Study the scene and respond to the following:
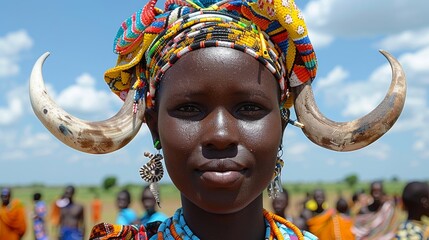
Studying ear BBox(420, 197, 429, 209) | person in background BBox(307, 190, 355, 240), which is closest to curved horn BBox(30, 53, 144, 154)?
ear BBox(420, 197, 429, 209)

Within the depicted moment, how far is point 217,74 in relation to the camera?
2.11 metres

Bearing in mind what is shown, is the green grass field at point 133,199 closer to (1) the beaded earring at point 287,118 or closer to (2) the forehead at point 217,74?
(1) the beaded earring at point 287,118

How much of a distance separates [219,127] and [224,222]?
0.43 meters

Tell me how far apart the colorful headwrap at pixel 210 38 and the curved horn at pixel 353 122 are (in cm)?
10

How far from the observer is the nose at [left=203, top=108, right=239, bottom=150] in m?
2.03

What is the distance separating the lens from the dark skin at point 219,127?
2.05m

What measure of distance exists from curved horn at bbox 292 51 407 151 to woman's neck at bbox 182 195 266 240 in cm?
35

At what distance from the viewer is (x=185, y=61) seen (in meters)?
2.18

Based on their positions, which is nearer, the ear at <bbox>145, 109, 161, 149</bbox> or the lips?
the lips

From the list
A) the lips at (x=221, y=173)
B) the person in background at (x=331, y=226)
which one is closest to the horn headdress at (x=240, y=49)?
the lips at (x=221, y=173)

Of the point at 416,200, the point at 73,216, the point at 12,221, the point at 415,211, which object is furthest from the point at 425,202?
the point at 12,221

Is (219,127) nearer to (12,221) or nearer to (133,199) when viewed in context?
(12,221)

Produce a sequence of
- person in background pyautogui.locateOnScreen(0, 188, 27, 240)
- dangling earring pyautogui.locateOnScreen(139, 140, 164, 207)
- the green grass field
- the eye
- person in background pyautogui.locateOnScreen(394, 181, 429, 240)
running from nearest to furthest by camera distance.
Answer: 1. the eye
2. dangling earring pyautogui.locateOnScreen(139, 140, 164, 207)
3. person in background pyautogui.locateOnScreen(394, 181, 429, 240)
4. person in background pyautogui.locateOnScreen(0, 188, 27, 240)
5. the green grass field

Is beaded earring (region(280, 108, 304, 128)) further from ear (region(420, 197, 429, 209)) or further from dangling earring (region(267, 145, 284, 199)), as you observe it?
ear (region(420, 197, 429, 209))
